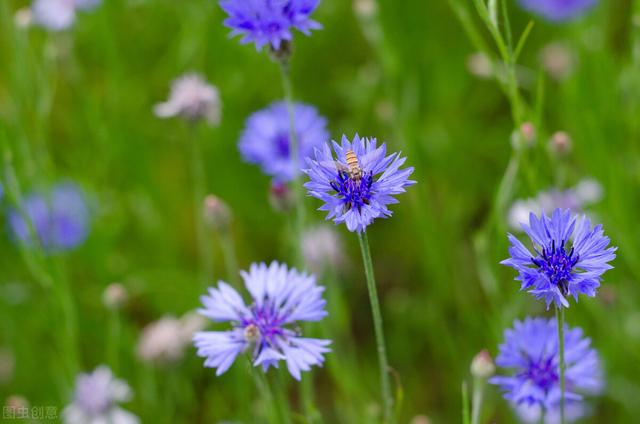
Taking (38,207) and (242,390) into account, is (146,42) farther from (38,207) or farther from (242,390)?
(242,390)

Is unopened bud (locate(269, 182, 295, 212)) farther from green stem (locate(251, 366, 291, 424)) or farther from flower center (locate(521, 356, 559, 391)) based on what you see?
flower center (locate(521, 356, 559, 391))

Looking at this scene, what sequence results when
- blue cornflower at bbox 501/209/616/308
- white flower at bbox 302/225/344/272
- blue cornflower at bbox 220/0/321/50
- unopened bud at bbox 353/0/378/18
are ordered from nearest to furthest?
blue cornflower at bbox 501/209/616/308
blue cornflower at bbox 220/0/321/50
unopened bud at bbox 353/0/378/18
white flower at bbox 302/225/344/272

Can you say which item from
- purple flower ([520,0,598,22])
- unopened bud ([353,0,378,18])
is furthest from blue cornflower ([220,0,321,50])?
purple flower ([520,0,598,22])

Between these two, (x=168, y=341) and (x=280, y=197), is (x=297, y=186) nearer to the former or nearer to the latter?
(x=280, y=197)

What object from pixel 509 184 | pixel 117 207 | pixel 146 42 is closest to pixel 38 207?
pixel 117 207

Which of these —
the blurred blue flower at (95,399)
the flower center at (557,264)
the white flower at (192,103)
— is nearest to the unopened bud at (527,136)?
the flower center at (557,264)

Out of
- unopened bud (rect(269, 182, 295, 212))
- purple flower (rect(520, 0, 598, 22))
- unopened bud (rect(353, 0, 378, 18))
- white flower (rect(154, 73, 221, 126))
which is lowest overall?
unopened bud (rect(269, 182, 295, 212))
